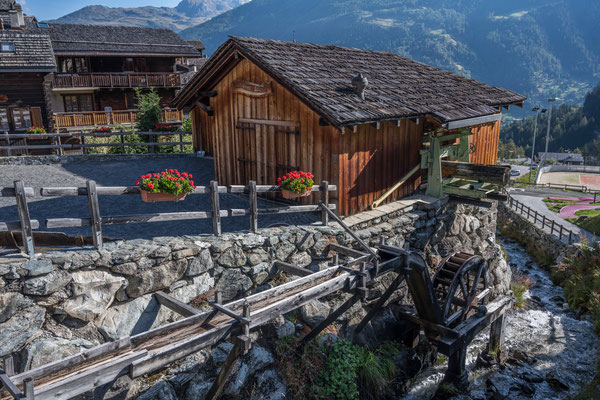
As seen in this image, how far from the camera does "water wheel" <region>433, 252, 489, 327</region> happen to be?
9930 millimetres

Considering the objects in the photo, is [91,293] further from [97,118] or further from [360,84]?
[97,118]

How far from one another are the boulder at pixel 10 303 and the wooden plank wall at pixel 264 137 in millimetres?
6005

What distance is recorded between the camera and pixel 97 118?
26.2 metres

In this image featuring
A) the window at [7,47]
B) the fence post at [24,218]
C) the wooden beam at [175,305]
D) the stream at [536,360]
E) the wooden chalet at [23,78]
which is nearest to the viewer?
the fence post at [24,218]

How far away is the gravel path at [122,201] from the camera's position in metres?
9.16

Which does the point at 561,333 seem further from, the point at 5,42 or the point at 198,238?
the point at 5,42

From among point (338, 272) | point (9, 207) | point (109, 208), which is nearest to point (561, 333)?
point (338, 272)

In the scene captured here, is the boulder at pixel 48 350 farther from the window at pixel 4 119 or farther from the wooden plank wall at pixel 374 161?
the window at pixel 4 119

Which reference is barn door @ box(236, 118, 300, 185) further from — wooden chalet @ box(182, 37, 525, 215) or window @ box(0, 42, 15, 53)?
window @ box(0, 42, 15, 53)

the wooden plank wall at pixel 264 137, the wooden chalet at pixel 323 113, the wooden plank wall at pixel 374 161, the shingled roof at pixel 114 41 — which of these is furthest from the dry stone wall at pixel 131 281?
the shingled roof at pixel 114 41

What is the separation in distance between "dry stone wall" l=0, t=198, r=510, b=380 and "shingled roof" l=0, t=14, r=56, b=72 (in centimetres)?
1894

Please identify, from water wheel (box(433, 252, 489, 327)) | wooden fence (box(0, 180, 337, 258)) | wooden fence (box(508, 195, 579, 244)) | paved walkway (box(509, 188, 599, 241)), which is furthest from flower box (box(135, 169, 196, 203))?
paved walkway (box(509, 188, 599, 241))

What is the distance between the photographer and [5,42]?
21906 mm

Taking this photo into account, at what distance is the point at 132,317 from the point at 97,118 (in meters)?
22.2
